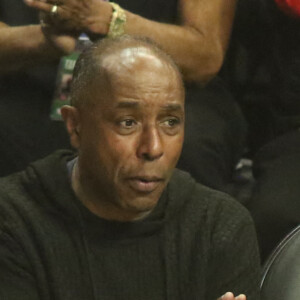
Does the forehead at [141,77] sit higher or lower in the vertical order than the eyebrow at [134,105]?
higher

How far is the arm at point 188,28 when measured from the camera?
1834 millimetres

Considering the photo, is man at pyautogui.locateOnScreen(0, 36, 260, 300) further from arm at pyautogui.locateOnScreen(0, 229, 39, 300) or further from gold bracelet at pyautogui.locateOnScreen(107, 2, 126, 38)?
gold bracelet at pyautogui.locateOnScreen(107, 2, 126, 38)

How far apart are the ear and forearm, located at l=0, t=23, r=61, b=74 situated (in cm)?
41

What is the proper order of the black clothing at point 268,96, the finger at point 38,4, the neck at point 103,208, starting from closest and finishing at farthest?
the neck at point 103,208
the finger at point 38,4
the black clothing at point 268,96

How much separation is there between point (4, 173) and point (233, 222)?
644 millimetres

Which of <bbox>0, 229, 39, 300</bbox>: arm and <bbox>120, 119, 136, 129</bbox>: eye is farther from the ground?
<bbox>120, 119, 136, 129</bbox>: eye

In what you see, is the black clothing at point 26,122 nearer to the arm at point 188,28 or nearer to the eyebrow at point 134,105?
the arm at point 188,28

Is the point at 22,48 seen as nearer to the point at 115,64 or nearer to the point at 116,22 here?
the point at 116,22

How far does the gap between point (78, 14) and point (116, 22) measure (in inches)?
3.8

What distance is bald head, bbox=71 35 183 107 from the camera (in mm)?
1452

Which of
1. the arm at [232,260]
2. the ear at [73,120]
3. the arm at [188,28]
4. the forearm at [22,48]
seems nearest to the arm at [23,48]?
the forearm at [22,48]

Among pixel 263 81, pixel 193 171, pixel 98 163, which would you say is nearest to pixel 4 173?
pixel 193 171

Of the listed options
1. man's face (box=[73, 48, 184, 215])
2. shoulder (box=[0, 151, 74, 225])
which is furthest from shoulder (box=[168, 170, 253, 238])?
shoulder (box=[0, 151, 74, 225])

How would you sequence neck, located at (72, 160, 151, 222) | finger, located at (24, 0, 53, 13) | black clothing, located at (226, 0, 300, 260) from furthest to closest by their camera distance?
black clothing, located at (226, 0, 300, 260) → finger, located at (24, 0, 53, 13) → neck, located at (72, 160, 151, 222)
